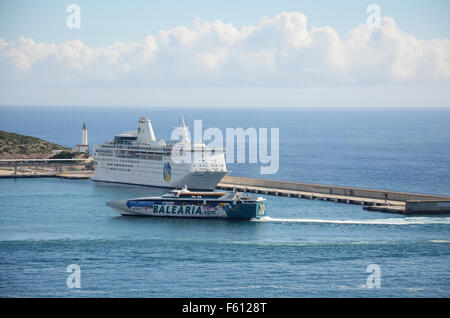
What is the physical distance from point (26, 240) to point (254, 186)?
28.5m

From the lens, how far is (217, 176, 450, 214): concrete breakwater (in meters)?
51.9

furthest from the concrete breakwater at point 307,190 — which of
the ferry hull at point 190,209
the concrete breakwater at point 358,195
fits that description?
the ferry hull at point 190,209

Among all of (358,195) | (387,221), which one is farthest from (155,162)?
(387,221)

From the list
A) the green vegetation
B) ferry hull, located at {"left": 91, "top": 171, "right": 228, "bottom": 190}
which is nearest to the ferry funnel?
ferry hull, located at {"left": 91, "top": 171, "right": 228, "bottom": 190}

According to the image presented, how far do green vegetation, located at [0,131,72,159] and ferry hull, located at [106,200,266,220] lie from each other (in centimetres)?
3966

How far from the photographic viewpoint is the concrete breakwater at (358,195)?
51906mm

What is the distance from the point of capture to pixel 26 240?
140 feet

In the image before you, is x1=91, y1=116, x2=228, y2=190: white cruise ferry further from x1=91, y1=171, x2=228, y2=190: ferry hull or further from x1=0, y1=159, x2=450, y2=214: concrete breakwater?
x1=0, y1=159, x2=450, y2=214: concrete breakwater

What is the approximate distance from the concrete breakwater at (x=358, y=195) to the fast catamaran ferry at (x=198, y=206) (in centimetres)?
893

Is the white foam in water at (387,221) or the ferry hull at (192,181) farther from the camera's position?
the ferry hull at (192,181)

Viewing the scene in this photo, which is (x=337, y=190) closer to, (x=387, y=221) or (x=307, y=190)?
(x=307, y=190)

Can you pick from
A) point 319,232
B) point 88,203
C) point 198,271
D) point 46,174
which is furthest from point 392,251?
point 46,174

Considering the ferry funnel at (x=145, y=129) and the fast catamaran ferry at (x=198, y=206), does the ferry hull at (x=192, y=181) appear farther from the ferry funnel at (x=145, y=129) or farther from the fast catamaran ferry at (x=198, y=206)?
the fast catamaran ferry at (x=198, y=206)

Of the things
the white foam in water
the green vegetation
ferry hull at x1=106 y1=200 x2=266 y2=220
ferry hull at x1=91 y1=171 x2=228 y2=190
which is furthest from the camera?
the green vegetation
